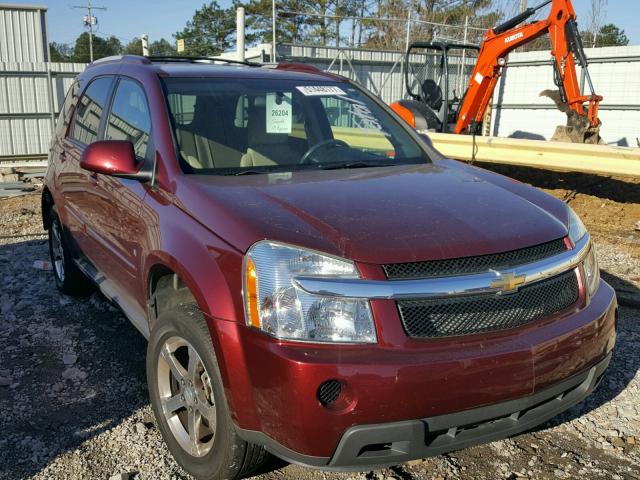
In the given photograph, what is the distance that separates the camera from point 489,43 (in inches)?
411

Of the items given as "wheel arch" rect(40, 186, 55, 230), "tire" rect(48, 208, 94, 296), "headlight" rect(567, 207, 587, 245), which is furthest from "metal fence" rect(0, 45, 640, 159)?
"headlight" rect(567, 207, 587, 245)

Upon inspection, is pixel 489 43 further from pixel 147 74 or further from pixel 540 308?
pixel 540 308

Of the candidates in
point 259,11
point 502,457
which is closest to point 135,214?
point 502,457

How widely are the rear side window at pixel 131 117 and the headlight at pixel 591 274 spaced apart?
7.53 feet

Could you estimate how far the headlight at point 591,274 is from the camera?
2.78 metres

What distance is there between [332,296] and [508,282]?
28.2 inches

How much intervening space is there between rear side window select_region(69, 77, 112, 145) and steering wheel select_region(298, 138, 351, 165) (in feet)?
5.10

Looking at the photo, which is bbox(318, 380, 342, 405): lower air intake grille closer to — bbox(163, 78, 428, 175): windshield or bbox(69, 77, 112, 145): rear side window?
bbox(163, 78, 428, 175): windshield

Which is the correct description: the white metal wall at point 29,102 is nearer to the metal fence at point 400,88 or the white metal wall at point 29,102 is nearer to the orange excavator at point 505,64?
the metal fence at point 400,88

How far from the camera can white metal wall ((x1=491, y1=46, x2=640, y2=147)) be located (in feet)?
49.2

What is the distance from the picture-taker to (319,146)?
3.70 metres

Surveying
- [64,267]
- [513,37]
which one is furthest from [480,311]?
[513,37]

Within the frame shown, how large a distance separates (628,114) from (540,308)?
14772 mm

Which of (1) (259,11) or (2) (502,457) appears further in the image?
(1) (259,11)
